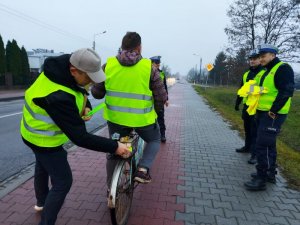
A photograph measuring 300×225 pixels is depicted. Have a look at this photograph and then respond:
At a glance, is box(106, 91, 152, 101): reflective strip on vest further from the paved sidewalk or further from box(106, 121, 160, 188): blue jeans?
the paved sidewalk

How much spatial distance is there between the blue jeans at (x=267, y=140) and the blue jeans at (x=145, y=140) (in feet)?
5.87

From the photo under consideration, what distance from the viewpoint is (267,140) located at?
493 centimetres

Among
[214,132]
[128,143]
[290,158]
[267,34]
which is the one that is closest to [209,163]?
[290,158]

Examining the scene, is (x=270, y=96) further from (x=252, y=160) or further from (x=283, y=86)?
(x=252, y=160)

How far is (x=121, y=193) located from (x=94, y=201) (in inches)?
35.0

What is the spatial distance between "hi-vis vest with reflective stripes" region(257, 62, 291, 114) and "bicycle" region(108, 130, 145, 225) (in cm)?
217

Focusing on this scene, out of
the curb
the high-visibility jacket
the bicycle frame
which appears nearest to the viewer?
the bicycle frame

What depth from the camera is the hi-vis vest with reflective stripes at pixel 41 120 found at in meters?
2.70

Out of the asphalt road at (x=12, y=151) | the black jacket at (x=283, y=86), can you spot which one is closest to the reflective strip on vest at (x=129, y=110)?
the black jacket at (x=283, y=86)

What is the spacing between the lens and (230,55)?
33.0 m

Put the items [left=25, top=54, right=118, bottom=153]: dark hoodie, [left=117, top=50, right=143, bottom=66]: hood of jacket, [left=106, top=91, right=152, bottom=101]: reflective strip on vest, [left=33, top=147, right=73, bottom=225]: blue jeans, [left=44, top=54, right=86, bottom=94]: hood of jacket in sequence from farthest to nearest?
[left=106, top=91, right=152, bottom=101]: reflective strip on vest
[left=117, top=50, right=143, bottom=66]: hood of jacket
[left=33, top=147, right=73, bottom=225]: blue jeans
[left=44, top=54, right=86, bottom=94]: hood of jacket
[left=25, top=54, right=118, bottom=153]: dark hoodie

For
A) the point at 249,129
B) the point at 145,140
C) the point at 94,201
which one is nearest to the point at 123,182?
the point at 145,140

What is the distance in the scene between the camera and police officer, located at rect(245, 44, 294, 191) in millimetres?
4727

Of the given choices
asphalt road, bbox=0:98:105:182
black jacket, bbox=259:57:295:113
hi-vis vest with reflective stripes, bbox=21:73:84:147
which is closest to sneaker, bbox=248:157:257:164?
black jacket, bbox=259:57:295:113
